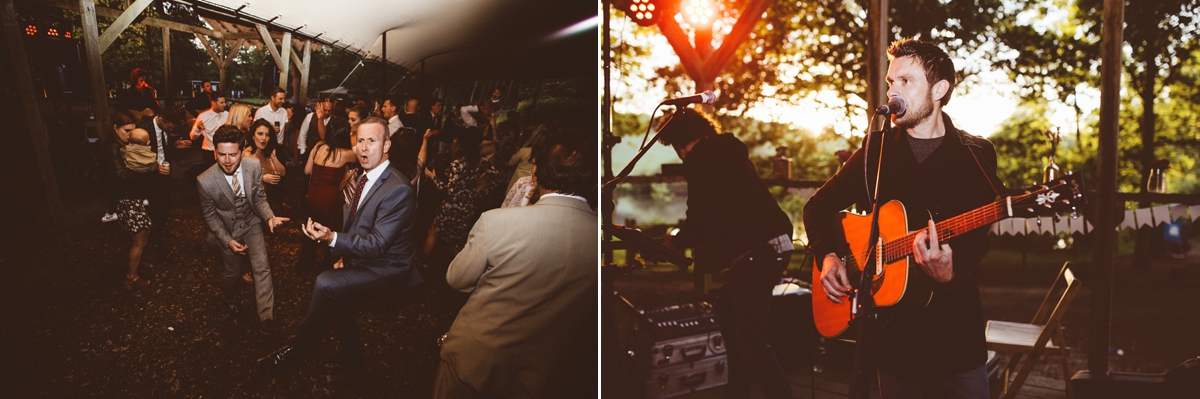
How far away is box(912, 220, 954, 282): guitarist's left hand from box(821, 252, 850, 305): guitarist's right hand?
0.33m

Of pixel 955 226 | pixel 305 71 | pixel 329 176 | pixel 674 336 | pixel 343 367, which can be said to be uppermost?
pixel 305 71

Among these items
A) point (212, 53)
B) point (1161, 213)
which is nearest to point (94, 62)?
point (212, 53)

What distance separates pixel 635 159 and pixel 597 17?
859 mm

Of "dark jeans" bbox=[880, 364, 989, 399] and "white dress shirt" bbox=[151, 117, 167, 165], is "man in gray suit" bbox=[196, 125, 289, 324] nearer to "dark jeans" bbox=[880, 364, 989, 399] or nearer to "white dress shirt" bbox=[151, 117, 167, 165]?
"white dress shirt" bbox=[151, 117, 167, 165]

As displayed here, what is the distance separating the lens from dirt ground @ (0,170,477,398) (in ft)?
6.39

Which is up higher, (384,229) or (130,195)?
(130,195)

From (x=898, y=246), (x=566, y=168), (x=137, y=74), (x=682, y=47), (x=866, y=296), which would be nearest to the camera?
(x=866, y=296)

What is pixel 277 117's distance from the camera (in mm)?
2135

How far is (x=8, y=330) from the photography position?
1981 millimetres

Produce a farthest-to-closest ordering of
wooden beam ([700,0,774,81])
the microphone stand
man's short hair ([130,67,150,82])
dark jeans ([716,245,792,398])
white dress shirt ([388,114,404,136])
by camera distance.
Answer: wooden beam ([700,0,774,81])
dark jeans ([716,245,792,398])
white dress shirt ([388,114,404,136])
man's short hair ([130,67,150,82])
the microphone stand

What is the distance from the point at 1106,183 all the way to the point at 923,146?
3.83ft

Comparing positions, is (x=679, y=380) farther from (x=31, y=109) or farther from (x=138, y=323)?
(x=31, y=109)

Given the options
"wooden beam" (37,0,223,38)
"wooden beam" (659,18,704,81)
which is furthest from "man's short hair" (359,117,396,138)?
"wooden beam" (659,18,704,81)

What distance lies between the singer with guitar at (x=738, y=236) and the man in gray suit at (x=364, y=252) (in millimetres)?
1220
